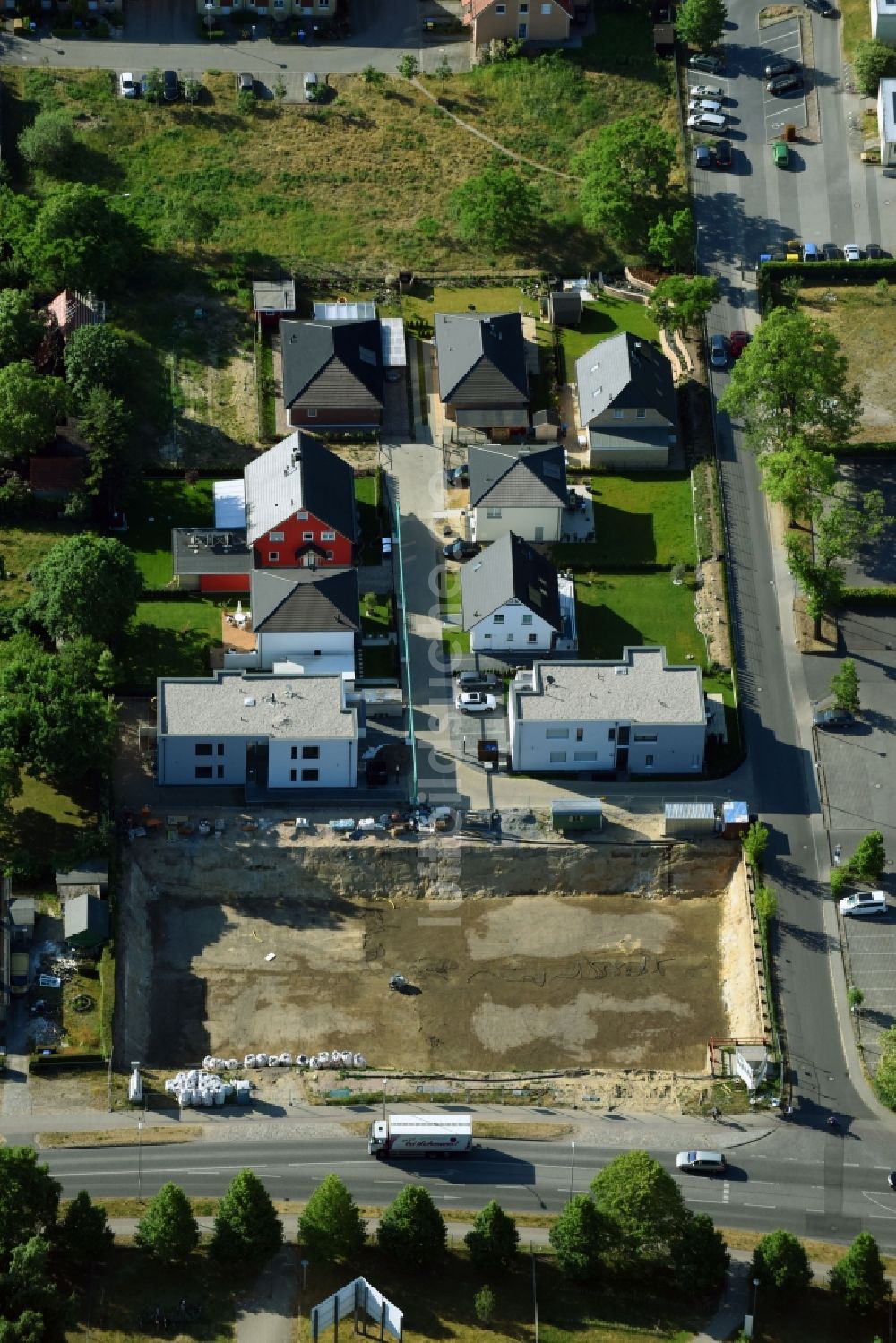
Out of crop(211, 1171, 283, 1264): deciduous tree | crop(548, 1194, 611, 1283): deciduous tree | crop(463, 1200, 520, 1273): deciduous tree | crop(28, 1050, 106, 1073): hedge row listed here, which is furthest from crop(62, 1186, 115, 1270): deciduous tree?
crop(548, 1194, 611, 1283): deciduous tree

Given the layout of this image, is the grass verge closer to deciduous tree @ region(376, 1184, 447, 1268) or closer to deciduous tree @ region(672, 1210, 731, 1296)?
deciduous tree @ region(376, 1184, 447, 1268)

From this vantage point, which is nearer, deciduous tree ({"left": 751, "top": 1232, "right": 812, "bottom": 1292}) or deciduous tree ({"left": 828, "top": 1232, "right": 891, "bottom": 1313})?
deciduous tree ({"left": 828, "top": 1232, "right": 891, "bottom": 1313})

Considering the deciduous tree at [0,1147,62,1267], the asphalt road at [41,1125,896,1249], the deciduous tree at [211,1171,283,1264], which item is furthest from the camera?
the asphalt road at [41,1125,896,1249]

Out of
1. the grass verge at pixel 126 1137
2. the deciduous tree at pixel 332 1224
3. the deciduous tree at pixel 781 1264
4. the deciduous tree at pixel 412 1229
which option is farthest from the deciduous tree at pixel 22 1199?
the deciduous tree at pixel 781 1264

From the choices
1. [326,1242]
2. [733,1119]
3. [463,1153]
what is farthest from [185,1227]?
[733,1119]

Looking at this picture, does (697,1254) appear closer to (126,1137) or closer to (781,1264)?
(781,1264)

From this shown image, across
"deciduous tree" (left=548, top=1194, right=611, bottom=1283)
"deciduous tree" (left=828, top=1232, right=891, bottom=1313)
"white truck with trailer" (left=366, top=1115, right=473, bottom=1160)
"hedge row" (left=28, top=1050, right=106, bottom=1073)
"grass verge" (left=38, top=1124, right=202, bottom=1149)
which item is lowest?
"deciduous tree" (left=828, top=1232, right=891, bottom=1313)

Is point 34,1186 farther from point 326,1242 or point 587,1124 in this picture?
point 587,1124

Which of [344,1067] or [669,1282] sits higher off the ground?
[344,1067]
